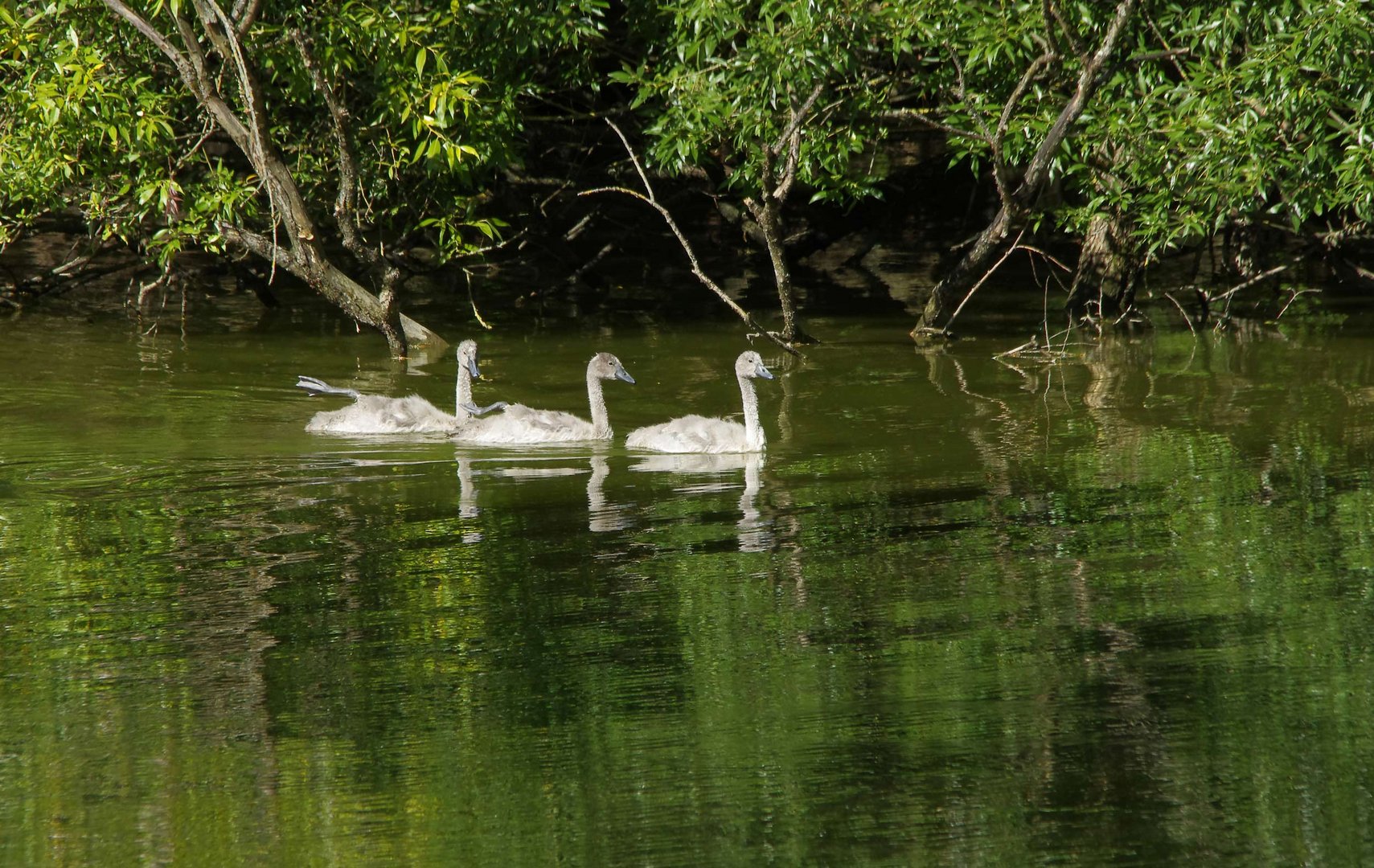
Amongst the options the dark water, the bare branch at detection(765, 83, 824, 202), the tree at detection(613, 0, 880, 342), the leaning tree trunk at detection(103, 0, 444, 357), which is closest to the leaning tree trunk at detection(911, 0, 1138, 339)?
the tree at detection(613, 0, 880, 342)

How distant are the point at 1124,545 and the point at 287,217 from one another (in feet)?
31.6

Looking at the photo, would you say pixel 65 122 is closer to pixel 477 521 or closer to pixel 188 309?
pixel 188 309

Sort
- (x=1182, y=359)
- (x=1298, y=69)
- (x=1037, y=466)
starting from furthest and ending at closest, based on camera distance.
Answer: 1. (x=1182, y=359)
2. (x=1298, y=69)
3. (x=1037, y=466)

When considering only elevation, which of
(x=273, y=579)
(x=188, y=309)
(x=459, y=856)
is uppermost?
(x=188, y=309)

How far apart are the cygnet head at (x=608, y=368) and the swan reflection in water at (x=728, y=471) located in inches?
50.8

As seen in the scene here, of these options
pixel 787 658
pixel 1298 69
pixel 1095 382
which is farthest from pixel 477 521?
pixel 1298 69

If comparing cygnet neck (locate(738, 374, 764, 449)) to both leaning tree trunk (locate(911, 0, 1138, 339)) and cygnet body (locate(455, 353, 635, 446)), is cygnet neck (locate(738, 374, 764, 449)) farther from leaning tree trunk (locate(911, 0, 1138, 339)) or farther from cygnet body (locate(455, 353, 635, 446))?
leaning tree trunk (locate(911, 0, 1138, 339))

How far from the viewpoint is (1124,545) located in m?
8.48

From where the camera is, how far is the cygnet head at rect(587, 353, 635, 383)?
12.4 metres

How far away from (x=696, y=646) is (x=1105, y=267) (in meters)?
12.5

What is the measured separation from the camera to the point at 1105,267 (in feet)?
59.8

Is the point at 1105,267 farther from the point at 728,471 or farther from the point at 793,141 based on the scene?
the point at 728,471

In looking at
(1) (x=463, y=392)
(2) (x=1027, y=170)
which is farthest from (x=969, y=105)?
(1) (x=463, y=392)

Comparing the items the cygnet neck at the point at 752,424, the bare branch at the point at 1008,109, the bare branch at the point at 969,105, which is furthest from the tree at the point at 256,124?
the bare branch at the point at 1008,109
